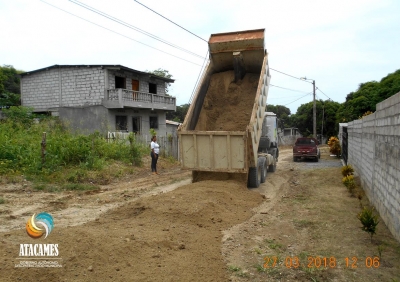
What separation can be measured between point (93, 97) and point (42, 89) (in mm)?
4887

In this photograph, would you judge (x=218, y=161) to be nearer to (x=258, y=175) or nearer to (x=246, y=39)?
(x=258, y=175)

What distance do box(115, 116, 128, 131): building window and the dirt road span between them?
13.8 metres

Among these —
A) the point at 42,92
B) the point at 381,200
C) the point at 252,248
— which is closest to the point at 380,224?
the point at 381,200

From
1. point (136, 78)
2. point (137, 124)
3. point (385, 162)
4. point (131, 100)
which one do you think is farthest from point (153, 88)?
point (385, 162)

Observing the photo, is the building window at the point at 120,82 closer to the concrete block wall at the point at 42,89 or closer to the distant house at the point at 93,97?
the distant house at the point at 93,97

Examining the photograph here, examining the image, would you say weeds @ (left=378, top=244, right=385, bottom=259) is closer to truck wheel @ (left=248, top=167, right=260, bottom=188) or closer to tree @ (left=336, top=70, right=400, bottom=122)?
truck wheel @ (left=248, top=167, right=260, bottom=188)

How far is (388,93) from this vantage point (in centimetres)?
2333

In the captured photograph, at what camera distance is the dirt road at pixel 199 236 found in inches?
164

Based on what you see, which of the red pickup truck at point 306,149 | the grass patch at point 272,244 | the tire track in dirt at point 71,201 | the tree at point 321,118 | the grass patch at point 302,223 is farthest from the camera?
the tree at point 321,118

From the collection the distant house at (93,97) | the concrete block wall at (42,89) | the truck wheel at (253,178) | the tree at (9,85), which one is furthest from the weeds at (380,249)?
the tree at (9,85)

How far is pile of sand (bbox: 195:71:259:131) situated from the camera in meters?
10.4

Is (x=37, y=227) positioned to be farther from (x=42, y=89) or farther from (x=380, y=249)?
(x=42, y=89)

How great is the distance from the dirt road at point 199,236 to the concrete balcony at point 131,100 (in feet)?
42.7

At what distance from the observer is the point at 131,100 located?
2303 centimetres
